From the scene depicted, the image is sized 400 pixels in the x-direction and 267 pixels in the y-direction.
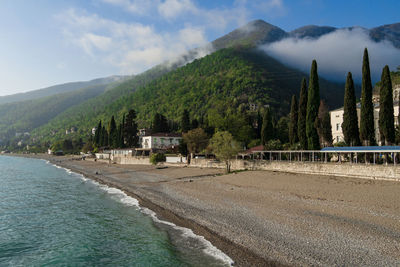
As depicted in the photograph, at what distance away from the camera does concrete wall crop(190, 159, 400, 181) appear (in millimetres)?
24938

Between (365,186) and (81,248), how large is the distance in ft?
71.9

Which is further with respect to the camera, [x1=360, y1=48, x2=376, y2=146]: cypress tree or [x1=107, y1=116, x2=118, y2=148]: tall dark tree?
[x1=107, y1=116, x2=118, y2=148]: tall dark tree

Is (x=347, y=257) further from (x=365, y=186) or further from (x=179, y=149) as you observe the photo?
(x=179, y=149)

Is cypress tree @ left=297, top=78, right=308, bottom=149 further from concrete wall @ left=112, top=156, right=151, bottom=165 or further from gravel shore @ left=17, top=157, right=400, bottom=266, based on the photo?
concrete wall @ left=112, top=156, right=151, bottom=165

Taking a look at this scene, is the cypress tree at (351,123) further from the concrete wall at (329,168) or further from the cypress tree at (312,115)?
the concrete wall at (329,168)

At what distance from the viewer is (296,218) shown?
16297 millimetres

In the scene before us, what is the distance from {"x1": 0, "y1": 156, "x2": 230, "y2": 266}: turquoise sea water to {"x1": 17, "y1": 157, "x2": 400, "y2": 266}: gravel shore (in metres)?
1.31

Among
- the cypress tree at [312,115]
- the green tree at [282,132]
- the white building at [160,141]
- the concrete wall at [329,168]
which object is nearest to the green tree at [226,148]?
the concrete wall at [329,168]

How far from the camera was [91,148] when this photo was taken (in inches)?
5207

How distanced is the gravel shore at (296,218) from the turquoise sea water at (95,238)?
1.31 m

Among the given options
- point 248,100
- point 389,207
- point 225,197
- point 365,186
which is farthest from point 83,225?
point 248,100

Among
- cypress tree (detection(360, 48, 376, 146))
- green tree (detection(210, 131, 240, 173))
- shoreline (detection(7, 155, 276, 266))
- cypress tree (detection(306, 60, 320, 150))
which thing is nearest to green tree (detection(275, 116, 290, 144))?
green tree (detection(210, 131, 240, 173))

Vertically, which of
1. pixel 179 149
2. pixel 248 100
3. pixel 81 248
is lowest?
pixel 81 248

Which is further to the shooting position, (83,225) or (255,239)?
(83,225)
